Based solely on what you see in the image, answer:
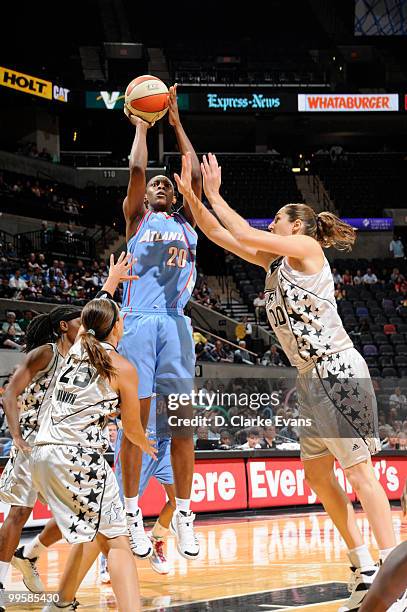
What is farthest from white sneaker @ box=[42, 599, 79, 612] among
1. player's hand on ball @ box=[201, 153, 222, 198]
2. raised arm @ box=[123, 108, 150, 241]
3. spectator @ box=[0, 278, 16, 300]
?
spectator @ box=[0, 278, 16, 300]

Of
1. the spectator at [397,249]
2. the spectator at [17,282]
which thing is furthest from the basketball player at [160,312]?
the spectator at [397,249]

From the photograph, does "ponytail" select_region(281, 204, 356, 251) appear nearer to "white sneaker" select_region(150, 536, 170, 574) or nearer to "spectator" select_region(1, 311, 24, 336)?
"white sneaker" select_region(150, 536, 170, 574)

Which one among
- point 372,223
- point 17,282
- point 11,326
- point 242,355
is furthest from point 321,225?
point 372,223

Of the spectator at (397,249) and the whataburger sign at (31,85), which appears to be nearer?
the whataburger sign at (31,85)

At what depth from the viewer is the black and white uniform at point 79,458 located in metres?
4.77

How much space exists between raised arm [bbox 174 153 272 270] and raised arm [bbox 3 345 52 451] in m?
1.36

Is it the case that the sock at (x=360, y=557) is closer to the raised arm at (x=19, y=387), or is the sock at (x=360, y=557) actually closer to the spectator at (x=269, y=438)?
the raised arm at (x=19, y=387)

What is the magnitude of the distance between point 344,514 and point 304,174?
28940 mm

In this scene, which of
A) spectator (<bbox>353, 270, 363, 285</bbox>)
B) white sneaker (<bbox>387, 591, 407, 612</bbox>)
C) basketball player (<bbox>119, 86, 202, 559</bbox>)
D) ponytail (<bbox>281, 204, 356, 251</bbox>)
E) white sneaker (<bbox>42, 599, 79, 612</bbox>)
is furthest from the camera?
spectator (<bbox>353, 270, 363, 285</bbox>)

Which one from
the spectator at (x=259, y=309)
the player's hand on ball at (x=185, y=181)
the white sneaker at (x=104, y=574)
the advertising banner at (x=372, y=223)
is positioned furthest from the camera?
the advertising banner at (x=372, y=223)

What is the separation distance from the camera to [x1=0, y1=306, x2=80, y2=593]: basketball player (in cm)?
599

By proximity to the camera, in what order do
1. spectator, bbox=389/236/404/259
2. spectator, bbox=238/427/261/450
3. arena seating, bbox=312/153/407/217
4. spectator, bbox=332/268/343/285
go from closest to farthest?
spectator, bbox=238/427/261/450
spectator, bbox=332/268/343/285
spectator, bbox=389/236/404/259
arena seating, bbox=312/153/407/217

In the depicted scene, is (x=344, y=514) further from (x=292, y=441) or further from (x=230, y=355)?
(x=230, y=355)

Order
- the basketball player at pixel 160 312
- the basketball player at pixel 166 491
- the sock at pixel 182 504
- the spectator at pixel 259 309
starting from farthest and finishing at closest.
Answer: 1. the spectator at pixel 259 309
2. the basketball player at pixel 166 491
3. the sock at pixel 182 504
4. the basketball player at pixel 160 312
